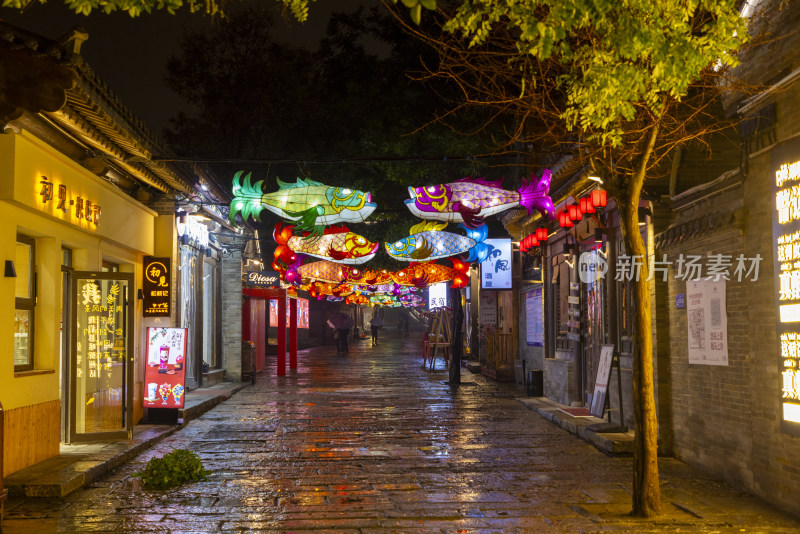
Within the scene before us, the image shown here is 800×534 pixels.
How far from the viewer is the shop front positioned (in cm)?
957

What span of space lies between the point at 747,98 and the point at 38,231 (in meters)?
9.06

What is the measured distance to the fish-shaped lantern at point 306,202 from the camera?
15172mm

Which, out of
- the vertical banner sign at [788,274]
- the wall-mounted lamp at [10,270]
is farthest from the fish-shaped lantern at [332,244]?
the vertical banner sign at [788,274]

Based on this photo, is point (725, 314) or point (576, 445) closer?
point (725, 314)

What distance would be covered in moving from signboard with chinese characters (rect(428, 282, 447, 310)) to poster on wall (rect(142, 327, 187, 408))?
2037 centimetres

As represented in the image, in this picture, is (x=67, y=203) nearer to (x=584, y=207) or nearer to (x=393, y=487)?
(x=393, y=487)

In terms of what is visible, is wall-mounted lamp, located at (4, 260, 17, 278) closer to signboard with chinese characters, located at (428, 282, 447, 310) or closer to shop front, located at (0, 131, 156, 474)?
shop front, located at (0, 131, 156, 474)

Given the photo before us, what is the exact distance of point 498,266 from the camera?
80.8ft

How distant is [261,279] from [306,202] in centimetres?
1260

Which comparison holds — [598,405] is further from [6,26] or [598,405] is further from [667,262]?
[6,26]

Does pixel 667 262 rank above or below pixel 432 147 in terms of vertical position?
below

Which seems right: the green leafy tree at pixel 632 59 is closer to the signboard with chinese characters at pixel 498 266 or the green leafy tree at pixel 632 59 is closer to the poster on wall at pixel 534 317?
the poster on wall at pixel 534 317

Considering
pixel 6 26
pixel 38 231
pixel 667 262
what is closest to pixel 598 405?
pixel 667 262

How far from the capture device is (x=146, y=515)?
8234 mm
